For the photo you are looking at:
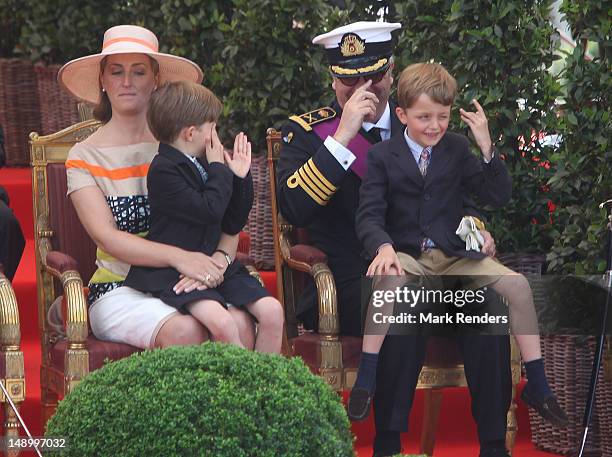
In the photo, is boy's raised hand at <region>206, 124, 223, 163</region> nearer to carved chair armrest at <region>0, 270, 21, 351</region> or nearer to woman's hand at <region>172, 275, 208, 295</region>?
woman's hand at <region>172, 275, 208, 295</region>

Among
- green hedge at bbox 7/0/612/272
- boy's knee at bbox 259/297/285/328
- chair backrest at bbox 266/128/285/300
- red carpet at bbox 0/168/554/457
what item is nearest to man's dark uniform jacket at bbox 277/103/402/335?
chair backrest at bbox 266/128/285/300

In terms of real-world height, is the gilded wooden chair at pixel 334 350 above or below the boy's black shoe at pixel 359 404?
above

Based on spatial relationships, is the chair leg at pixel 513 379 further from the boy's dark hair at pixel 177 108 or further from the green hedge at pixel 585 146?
the boy's dark hair at pixel 177 108

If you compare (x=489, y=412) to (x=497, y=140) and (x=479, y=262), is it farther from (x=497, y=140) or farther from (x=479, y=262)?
(x=497, y=140)

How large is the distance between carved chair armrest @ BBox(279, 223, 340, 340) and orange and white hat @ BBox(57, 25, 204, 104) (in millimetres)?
753

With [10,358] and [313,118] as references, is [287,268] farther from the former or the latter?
[10,358]

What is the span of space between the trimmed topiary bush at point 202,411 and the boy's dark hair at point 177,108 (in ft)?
3.83

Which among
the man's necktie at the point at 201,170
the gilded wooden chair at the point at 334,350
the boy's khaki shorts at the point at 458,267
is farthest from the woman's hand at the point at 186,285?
the boy's khaki shorts at the point at 458,267

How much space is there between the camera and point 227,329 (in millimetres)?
4734

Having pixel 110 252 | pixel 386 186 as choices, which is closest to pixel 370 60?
pixel 386 186

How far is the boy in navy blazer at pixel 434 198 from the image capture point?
4.87 meters

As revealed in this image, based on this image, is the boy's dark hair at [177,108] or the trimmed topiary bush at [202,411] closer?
the trimmed topiary bush at [202,411]

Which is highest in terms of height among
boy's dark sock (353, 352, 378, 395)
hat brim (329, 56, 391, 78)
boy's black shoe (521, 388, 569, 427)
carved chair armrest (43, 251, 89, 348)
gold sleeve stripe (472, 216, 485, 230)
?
hat brim (329, 56, 391, 78)

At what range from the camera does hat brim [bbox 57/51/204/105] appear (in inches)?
205
